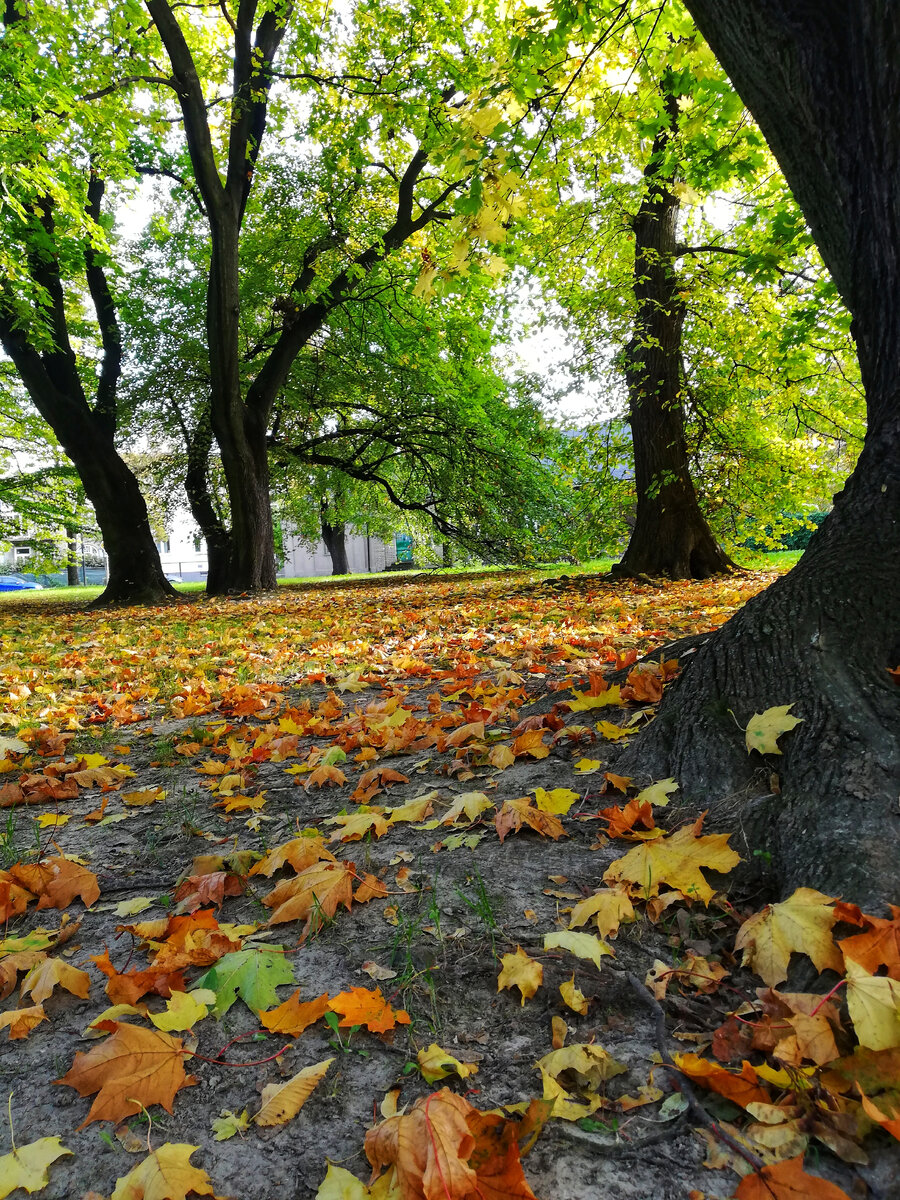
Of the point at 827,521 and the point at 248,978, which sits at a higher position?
the point at 827,521

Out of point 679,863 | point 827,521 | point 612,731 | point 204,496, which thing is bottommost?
point 679,863

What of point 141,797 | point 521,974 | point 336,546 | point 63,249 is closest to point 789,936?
point 521,974

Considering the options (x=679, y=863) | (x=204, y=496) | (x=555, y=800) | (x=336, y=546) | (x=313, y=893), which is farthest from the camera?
(x=336, y=546)

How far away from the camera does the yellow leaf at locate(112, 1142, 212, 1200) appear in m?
1.13

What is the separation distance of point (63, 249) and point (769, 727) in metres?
13.4

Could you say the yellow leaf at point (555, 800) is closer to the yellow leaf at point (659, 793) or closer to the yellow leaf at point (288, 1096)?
the yellow leaf at point (659, 793)

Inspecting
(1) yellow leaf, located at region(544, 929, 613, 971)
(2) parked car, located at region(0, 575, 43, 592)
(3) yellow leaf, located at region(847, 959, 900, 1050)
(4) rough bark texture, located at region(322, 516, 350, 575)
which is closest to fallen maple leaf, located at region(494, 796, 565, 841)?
(1) yellow leaf, located at region(544, 929, 613, 971)

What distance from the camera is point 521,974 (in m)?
1.55

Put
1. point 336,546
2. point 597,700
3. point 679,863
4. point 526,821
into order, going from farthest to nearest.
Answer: point 336,546 → point 597,700 → point 526,821 → point 679,863

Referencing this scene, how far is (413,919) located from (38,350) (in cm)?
1256

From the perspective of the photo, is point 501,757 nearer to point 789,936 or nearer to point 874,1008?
point 789,936

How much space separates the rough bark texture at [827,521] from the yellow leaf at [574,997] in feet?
2.28

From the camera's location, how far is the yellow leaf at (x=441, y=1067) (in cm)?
132

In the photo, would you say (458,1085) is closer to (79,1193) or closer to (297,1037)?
(297,1037)
